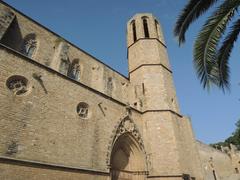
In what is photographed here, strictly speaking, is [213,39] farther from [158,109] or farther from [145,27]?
[145,27]

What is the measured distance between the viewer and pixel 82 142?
9.36m

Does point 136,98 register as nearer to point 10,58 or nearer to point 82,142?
point 82,142

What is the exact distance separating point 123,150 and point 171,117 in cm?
406

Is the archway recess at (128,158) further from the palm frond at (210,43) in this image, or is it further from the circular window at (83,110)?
the palm frond at (210,43)

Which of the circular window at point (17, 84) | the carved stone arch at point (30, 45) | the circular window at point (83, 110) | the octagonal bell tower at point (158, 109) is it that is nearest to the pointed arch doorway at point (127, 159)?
the octagonal bell tower at point (158, 109)

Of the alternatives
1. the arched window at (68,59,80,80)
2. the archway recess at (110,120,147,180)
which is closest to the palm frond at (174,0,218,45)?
the archway recess at (110,120,147,180)

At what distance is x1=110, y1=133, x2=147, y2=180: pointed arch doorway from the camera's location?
11586mm

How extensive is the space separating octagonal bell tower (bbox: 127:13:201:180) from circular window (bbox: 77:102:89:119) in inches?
184

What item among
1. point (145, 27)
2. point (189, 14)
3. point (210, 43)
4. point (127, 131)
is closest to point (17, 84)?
→ point (127, 131)

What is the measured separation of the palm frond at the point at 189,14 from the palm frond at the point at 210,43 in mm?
535

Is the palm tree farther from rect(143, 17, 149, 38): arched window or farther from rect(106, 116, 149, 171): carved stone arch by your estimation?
rect(143, 17, 149, 38): arched window

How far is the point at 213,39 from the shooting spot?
5.15m

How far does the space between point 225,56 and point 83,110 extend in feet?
23.9

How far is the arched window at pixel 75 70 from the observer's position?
43.3 ft
